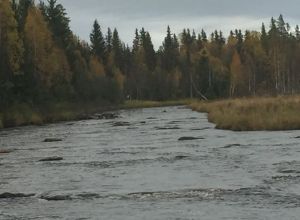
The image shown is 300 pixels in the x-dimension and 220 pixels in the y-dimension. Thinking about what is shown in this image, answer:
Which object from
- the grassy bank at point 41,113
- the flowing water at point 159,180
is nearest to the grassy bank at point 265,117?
the flowing water at point 159,180

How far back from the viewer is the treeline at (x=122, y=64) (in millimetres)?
68125

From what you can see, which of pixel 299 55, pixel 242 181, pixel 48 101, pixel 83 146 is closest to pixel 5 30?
pixel 48 101

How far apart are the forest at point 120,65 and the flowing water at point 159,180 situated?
3367cm

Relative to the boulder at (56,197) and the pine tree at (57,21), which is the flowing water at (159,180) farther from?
the pine tree at (57,21)

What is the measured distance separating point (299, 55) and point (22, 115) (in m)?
69.3

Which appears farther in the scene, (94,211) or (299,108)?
(299,108)

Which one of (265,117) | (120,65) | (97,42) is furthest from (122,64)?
(265,117)

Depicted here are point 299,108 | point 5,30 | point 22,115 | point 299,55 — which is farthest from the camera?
point 299,55

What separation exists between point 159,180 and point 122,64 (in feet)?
424

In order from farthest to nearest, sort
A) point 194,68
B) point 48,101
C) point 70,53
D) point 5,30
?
point 194,68, point 70,53, point 48,101, point 5,30

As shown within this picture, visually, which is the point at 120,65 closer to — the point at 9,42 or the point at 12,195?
the point at 9,42

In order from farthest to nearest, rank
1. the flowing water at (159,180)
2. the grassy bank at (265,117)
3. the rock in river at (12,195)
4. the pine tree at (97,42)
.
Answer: the pine tree at (97,42) < the grassy bank at (265,117) < the rock in river at (12,195) < the flowing water at (159,180)

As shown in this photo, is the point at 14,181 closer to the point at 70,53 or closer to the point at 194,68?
the point at 70,53

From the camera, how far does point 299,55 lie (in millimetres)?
113688
